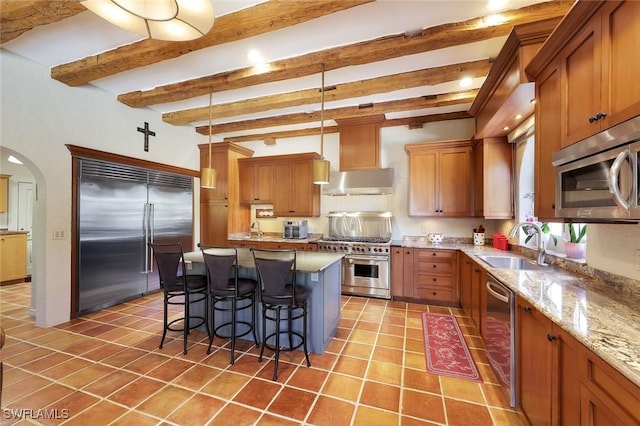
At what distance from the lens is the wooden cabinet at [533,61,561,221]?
1.77m

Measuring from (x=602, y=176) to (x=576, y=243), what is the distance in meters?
1.27

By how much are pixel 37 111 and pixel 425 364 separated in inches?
195

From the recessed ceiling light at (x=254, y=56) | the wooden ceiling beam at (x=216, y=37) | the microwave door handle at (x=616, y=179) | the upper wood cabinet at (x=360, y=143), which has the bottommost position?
the microwave door handle at (x=616, y=179)

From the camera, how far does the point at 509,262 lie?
2.84 m

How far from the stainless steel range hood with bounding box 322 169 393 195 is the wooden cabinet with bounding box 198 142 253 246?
1845 mm

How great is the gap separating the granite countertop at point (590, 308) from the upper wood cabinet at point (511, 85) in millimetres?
1502

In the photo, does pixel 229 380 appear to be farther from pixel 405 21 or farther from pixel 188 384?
pixel 405 21

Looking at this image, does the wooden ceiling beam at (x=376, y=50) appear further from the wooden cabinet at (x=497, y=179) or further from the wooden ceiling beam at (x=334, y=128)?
the wooden ceiling beam at (x=334, y=128)

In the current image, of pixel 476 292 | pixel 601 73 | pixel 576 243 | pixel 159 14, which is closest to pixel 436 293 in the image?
pixel 476 292

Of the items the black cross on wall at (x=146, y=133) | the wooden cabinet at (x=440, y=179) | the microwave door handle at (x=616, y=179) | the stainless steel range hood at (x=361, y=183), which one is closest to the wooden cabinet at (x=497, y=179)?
the wooden cabinet at (x=440, y=179)

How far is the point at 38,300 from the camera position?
10.4 ft

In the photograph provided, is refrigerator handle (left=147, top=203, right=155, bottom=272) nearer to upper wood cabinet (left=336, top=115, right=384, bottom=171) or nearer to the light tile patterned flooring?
the light tile patterned flooring

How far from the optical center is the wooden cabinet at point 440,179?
405 cm

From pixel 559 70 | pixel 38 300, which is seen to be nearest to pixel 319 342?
pixel 559 70
